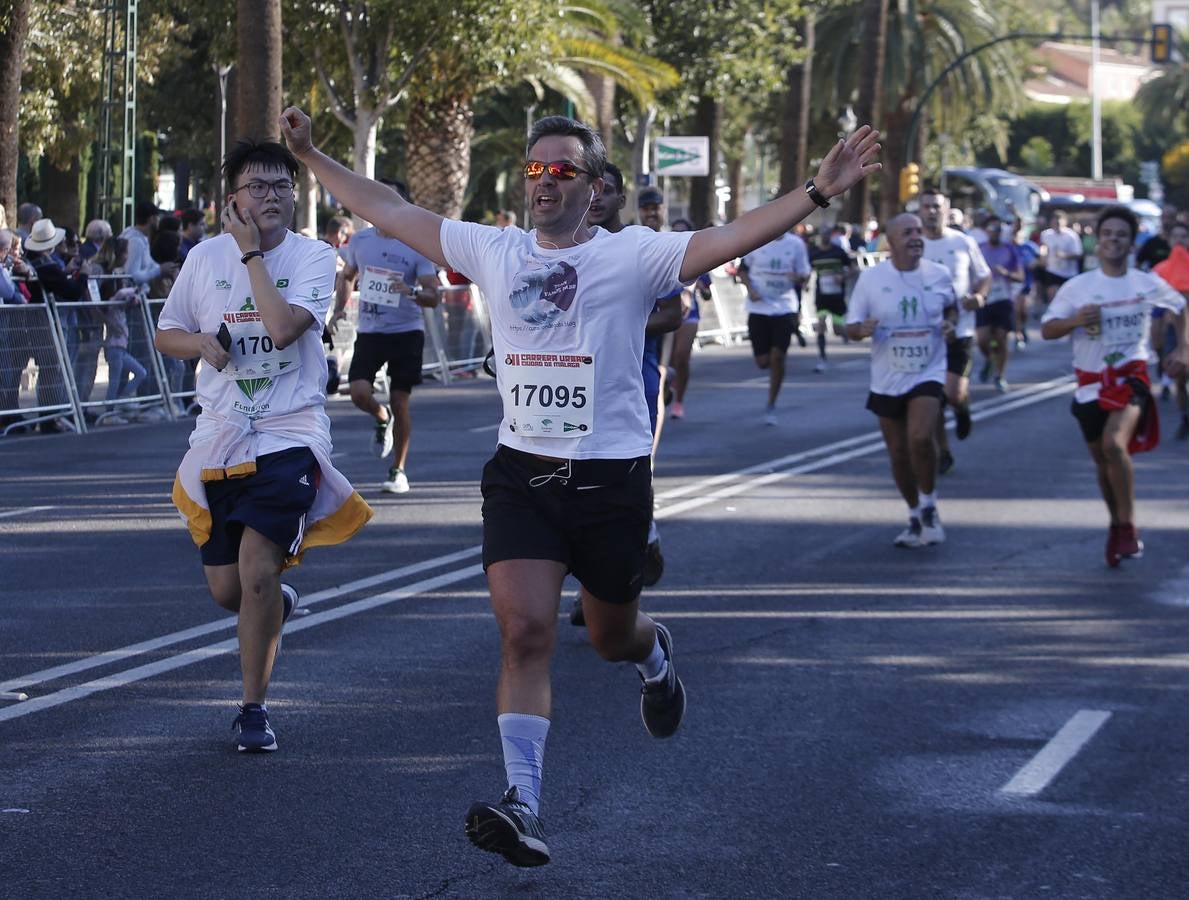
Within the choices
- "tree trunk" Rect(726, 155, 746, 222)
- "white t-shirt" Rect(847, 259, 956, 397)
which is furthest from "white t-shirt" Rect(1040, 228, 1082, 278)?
"tree trunk" Rect(726, 155, 746, 222)

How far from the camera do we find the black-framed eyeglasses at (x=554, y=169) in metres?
5.05

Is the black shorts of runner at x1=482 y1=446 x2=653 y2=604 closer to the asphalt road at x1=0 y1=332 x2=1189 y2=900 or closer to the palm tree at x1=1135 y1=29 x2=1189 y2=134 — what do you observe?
the asphalt road at x1=0 y1=332 x2=1189 y2=900

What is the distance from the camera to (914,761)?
21.1ft

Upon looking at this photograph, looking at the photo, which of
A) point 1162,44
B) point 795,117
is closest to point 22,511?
point 795,117

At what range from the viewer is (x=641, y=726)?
681 centimetres

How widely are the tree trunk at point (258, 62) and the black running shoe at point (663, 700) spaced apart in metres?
14.4

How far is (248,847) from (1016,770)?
2.53m

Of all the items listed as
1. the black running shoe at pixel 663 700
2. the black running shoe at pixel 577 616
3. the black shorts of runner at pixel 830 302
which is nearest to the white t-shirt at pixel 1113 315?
the black running shoe at pixel 577 616

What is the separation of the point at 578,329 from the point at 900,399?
20.2 feet

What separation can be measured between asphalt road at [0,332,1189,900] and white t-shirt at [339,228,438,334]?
1135 mm

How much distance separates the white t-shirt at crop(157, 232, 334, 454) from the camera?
6270 millimetres

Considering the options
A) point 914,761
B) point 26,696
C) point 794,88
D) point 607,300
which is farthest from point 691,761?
point 794,88

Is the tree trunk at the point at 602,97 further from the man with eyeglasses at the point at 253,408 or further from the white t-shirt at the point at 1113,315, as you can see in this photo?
the man with eyeglasses at the point at 253,408

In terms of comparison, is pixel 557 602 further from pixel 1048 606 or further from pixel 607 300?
pixel 1048 606
